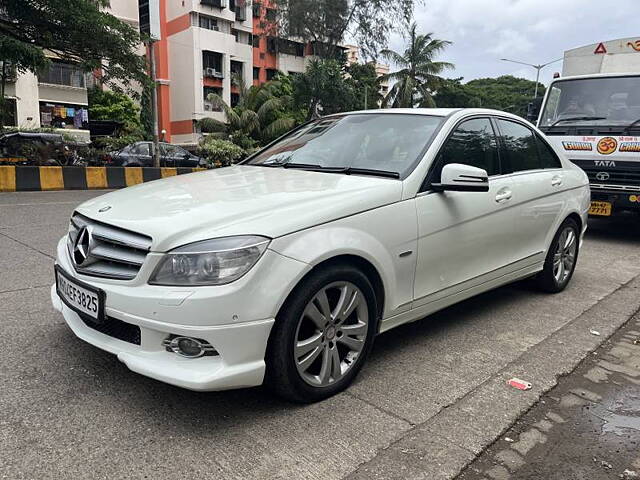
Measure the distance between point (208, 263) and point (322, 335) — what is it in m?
0.72

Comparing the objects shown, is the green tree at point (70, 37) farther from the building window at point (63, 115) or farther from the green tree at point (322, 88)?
the building window at point (63, 115)

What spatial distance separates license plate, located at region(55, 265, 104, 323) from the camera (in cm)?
262

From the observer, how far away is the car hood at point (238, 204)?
2553 millimetres

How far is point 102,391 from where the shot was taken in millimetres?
2836

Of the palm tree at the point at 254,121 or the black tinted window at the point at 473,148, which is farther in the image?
the palm tree at the point at 254,121

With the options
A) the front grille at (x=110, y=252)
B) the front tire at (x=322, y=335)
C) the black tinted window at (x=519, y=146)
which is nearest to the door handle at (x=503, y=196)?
the black tinted window at (x=519, y=146)

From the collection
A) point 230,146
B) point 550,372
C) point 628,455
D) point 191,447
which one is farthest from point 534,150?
point 230,146

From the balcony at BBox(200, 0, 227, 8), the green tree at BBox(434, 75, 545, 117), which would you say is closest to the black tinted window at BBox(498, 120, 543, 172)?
the balcony at BBox(200, 0, 227, 8)

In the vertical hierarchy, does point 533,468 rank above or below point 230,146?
below

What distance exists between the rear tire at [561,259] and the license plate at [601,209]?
272 centimetres

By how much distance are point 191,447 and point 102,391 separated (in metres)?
0.70

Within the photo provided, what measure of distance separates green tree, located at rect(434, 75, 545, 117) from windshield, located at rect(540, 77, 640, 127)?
4788cm

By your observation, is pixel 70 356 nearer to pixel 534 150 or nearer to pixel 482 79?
pixel 534 150

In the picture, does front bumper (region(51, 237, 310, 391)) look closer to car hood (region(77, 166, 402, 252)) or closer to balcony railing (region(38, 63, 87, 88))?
car hood (region(77, 166, 402, 252))
